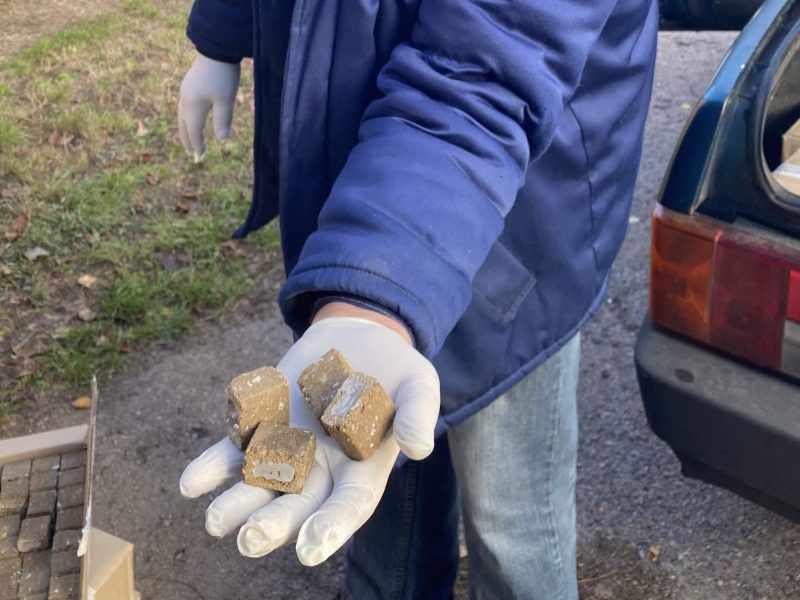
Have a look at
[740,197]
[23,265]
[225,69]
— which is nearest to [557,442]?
[740,197]

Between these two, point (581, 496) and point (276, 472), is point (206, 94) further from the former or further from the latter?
point (581, 496)

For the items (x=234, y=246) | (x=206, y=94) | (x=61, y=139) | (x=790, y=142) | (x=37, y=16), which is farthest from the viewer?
(x=37, y=16)

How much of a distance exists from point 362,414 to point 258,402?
0.75ft

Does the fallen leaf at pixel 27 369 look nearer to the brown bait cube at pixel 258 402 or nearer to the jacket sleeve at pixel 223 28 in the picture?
the jacket sleeve at pixel 223 28

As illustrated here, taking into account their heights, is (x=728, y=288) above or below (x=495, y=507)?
above

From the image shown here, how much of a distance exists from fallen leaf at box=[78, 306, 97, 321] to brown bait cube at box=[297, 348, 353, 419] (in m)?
2.39

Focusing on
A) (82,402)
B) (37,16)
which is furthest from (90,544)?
(37,16)

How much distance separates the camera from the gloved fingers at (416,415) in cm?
111

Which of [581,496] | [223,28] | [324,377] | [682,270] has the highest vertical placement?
[223,28]

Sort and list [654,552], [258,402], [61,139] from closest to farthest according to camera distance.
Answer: [258,402]
[654,552]
[61,139]

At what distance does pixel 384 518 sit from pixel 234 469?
0.84m

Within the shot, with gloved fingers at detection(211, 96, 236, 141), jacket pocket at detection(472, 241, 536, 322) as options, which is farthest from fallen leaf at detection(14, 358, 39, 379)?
jacket pocket at detection(472, 241, 536, 322)

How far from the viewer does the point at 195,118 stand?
215cm

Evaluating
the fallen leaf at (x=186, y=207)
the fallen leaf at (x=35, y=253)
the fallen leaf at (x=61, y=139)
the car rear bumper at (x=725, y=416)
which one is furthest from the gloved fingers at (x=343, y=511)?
the fallen leaf at (x=61, y=139)
